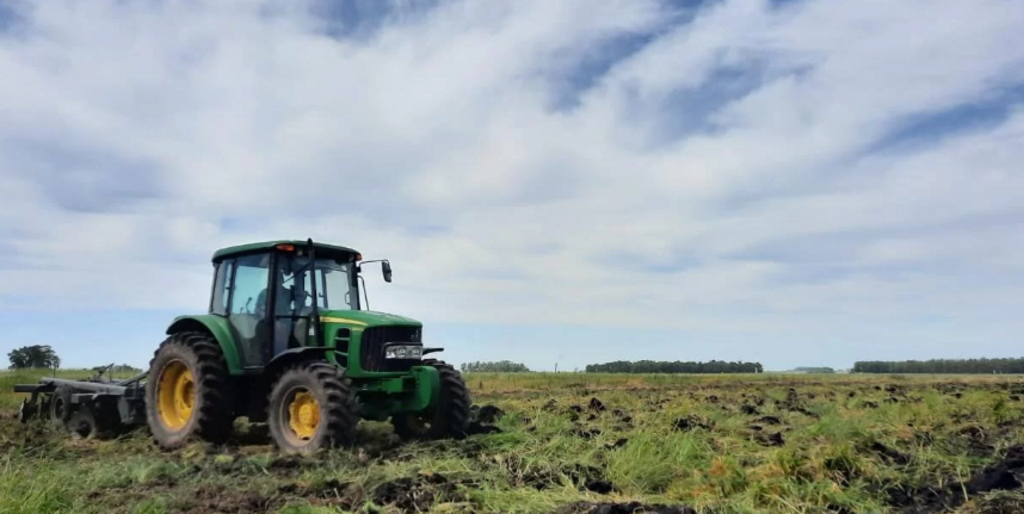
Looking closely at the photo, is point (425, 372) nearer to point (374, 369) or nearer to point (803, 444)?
point (374, 369)

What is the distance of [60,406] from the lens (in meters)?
11.4

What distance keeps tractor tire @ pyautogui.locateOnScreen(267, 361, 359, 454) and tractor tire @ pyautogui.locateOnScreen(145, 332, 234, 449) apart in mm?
702

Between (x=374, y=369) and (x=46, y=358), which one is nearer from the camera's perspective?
(x=374, y=369)

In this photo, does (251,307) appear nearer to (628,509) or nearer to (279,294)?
(279,294)

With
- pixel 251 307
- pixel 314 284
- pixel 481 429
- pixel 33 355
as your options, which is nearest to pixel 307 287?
pixel 314 284

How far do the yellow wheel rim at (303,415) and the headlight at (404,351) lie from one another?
3.33 feet

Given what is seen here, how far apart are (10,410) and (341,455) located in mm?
9988

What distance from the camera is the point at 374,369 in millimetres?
9148

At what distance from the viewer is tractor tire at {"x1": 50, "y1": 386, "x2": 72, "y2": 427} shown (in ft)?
36.2

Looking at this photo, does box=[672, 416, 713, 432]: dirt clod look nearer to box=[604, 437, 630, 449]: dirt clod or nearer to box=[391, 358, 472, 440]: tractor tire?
box=[604, 437, 630, 449]: dirt clod

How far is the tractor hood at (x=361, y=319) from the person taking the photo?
9.18 m

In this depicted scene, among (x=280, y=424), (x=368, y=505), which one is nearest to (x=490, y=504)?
(x=368, y=505)

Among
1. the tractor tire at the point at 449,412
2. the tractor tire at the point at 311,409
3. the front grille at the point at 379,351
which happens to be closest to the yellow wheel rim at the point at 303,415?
the tractor tire at the point at 311,409

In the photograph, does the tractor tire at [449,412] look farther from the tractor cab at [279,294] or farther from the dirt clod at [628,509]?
the dirt clod at [628,509]
